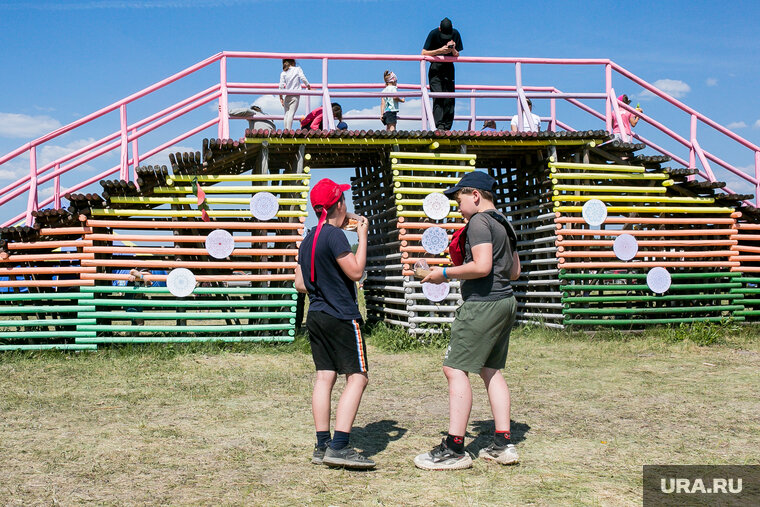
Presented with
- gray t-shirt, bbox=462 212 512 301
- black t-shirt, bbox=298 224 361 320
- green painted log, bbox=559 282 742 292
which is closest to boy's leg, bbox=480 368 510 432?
gray t-shirt, bbox=462 212 512 301

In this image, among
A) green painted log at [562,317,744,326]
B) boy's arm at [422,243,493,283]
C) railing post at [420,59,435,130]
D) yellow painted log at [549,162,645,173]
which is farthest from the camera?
yellow painted log at [549,162,645,173]

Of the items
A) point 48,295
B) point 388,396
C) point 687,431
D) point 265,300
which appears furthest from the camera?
point 265,300

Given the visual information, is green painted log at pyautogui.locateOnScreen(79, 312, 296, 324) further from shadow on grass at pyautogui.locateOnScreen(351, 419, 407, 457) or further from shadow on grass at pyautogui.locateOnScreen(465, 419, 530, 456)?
shadow on grass at pyautogui.locateOnScreen(465, 419, 530, 456)

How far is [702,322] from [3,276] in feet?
37.1

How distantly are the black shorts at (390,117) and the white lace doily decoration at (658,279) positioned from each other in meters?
5.24

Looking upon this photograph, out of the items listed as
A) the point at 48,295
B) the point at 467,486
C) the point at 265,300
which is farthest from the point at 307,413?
the point at 48,295

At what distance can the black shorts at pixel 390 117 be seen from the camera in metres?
13.2

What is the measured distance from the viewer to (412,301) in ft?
37.9

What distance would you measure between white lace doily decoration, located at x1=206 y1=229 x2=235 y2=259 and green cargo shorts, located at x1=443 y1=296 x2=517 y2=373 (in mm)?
6568

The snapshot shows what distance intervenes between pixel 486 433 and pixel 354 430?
1138 mm

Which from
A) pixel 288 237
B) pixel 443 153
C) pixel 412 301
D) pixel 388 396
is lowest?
pixel 388 396

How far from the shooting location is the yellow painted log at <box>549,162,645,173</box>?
1220 centimetres

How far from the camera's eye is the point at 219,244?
10.9 m

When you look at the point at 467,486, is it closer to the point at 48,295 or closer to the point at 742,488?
the point at 742,488
